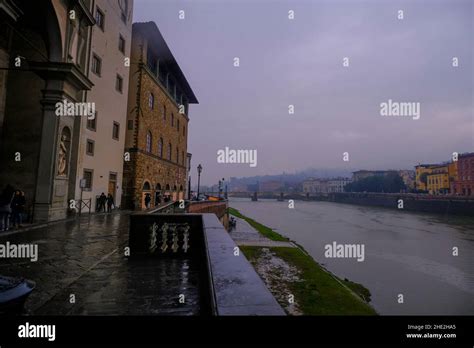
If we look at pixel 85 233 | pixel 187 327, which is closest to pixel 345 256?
pixel 85 233

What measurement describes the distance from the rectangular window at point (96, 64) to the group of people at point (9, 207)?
10.3m

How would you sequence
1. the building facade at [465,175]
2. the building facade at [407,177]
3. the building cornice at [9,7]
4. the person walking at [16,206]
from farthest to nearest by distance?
the building facade at [407,177] < the building facade at [465,175] < the person walking at [16,206] < the building cornice at [9,7]

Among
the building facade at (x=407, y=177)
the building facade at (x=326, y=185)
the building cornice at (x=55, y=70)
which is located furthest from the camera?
the building facade at (x=326, y=185)

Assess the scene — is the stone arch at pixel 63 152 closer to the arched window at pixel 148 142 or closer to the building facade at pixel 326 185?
the arched window at pixel 148 142

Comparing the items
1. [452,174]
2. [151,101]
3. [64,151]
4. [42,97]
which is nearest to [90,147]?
[64,151]

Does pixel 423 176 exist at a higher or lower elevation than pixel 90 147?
higher

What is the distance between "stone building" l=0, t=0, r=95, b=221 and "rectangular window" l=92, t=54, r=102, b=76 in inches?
136

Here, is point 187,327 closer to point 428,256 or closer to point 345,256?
point 345,256

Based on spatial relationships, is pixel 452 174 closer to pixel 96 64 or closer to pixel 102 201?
pixel 102 201

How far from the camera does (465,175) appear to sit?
70.1 meters

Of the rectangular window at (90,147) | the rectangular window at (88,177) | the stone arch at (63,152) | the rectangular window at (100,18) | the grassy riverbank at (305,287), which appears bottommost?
the grassy riverbank at (305,287)

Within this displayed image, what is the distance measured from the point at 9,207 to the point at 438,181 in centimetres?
10310

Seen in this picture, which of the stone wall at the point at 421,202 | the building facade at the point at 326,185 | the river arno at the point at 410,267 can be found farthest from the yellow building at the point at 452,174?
the building facade at the point at 326,185

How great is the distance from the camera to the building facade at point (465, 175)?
6738cm
